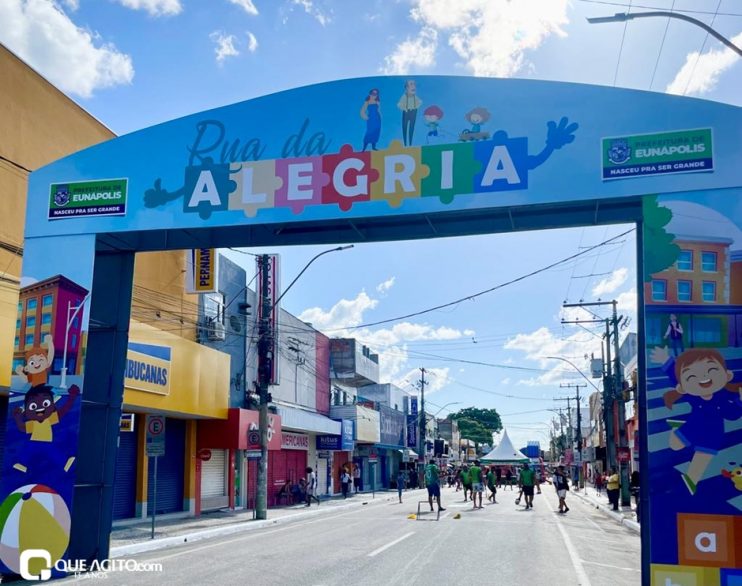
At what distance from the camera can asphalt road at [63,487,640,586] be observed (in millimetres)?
11672

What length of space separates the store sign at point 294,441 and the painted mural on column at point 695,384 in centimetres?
2705

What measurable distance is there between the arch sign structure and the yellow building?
164 inches

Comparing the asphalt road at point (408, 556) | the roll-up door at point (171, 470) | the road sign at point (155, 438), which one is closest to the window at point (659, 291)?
the asphalt road at point (408, 556)

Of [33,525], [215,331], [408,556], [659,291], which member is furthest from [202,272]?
[659,291]

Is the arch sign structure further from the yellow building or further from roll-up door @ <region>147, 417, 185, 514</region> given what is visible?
roll-up door @ <region>147, 417, 185, 514</region>

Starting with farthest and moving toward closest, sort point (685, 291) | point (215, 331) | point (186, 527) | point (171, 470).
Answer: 1. point (215, 331)
2. point (171, 470)
3. point (186, 527)
4. point (685, 291)

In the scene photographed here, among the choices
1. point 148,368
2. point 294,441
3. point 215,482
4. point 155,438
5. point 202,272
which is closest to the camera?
point 155,438

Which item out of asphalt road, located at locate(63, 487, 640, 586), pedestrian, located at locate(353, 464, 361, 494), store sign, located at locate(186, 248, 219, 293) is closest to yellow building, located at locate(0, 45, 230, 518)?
store sign, located at locate(186, 248, 219, 293)

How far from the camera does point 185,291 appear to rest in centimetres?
2592

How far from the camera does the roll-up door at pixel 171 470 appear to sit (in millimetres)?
24922

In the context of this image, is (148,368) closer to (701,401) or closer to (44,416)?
(44,416)

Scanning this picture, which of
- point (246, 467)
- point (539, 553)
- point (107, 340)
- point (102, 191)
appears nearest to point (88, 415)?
point (107, 340)

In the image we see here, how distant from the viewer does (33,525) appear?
37.7 feet

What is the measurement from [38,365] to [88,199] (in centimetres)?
274
